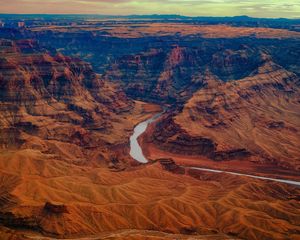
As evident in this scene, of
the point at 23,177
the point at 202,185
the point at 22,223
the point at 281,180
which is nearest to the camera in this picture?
the point at 22,223

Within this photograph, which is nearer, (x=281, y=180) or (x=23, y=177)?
(x=23, y=177)

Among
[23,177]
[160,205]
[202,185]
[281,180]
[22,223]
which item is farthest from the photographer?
[281,180]

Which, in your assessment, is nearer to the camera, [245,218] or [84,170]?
[245,218]

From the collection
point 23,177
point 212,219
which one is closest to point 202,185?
point 212,219

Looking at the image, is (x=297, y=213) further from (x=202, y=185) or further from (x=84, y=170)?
(x=84, y=170)

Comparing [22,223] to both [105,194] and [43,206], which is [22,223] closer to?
[43,206]

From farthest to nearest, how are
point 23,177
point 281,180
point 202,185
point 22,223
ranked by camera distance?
1. point 281,180
2. point 202,185
3. point 23,177
4. point 22,223

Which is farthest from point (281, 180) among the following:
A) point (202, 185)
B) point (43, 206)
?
point (43, 206)

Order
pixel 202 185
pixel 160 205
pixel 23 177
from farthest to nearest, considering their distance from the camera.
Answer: pixel 202 185
pixel 23 177
pixel 160 205
